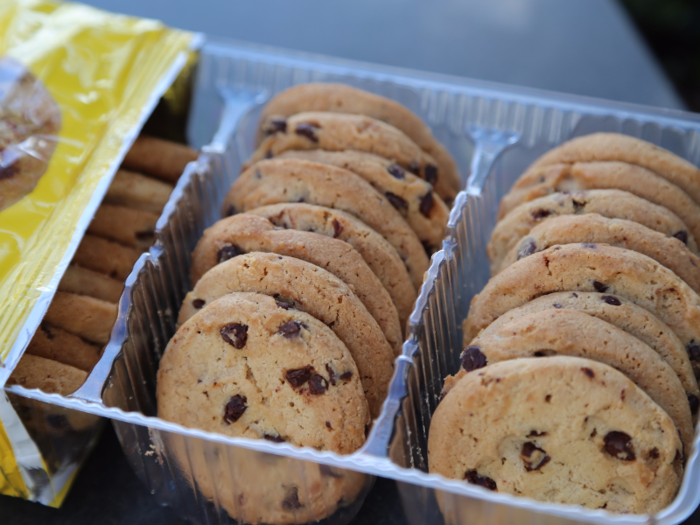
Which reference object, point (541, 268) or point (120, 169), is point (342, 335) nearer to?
point (541, 268)

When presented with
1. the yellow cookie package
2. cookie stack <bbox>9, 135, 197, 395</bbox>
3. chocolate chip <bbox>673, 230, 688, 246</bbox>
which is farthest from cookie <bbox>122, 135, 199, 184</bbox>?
chocolate chip <bbox>673, 230, 688, 246</bbox>

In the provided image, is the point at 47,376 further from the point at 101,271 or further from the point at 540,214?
the point at 540,214

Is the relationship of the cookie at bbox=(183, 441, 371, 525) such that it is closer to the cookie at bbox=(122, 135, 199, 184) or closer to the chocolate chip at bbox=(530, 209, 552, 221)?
the chocolate chip at bbox=(530, 209, 552, 221)

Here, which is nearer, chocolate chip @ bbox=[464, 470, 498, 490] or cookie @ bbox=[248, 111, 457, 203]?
chocolate chip @ bbox=[464, 470, 498, 490]

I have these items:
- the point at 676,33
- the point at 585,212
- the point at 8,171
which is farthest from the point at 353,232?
the point at 676,33

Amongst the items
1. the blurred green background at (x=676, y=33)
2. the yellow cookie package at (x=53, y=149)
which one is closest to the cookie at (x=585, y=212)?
the yellow cookie package at (x=53, y=149)

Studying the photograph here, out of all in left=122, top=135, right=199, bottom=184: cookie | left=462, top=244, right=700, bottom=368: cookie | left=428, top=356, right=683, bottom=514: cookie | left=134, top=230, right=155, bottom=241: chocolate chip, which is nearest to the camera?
left=428, top=356, right=683, bottom=514: cookie
